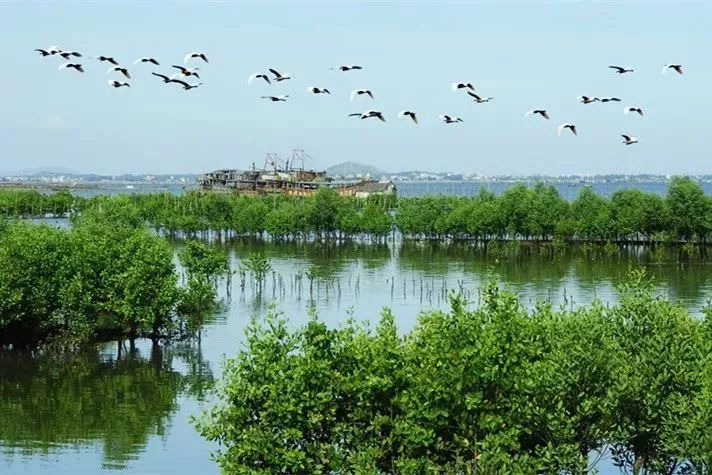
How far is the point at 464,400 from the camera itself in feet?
76.2

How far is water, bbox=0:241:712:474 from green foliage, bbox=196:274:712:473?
12.0ft

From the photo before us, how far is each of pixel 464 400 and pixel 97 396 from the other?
22.2 meters

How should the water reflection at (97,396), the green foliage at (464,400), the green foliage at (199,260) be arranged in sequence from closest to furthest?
the green foliage at (464,400), the water reflection at (97,396), the green foliage at (199,260)

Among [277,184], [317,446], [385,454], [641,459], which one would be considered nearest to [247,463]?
[317,446]

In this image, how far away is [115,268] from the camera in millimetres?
48156

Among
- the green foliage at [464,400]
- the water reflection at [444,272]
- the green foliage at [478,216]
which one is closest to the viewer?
the green foliage at [464,400]

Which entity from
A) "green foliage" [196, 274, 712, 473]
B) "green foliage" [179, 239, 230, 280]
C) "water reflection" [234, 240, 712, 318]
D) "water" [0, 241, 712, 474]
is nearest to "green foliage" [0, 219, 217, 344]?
"water" [0, 241, 712, 474]

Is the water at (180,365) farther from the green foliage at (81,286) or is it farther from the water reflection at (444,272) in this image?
the green foliage at (81,286)

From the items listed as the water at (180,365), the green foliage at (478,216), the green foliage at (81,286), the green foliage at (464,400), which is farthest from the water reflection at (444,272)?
the green foliage at (464,400)

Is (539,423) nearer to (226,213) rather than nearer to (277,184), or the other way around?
(226,213)

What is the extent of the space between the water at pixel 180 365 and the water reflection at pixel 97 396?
0.15 ft

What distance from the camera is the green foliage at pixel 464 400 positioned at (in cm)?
2266

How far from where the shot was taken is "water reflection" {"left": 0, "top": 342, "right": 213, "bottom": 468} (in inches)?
1383

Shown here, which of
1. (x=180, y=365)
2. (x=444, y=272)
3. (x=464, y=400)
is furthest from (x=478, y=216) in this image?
(x=464, y=400)
